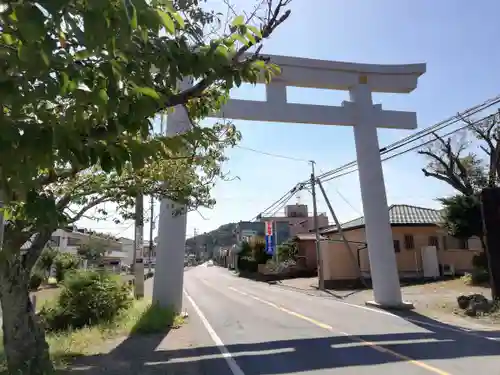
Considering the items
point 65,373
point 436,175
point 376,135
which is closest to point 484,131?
point 436,175

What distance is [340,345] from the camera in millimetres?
9195

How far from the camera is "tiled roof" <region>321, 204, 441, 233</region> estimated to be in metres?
28.6

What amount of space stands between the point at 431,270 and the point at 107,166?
86.8ft

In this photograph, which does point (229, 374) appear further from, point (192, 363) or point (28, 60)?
point (28, 60)

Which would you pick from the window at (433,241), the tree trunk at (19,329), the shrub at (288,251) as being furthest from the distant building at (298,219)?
the tree trunk at (19,329)

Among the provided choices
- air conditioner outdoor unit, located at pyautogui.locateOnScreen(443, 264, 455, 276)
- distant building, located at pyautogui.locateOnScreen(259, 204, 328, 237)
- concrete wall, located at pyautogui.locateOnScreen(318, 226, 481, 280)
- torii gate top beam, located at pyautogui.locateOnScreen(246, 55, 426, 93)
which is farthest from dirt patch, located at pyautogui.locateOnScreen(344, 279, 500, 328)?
distant building, located at pyautogui.locateOnScreen(259, 204, 328, 237)

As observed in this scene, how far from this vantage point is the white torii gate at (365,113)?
14.8m

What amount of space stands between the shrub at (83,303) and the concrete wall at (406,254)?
53.6ft

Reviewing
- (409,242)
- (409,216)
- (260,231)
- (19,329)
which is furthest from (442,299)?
(260,231)

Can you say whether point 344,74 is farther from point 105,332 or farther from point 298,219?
point 298,219

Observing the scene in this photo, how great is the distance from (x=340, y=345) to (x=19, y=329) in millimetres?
6027

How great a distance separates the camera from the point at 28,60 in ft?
6.36

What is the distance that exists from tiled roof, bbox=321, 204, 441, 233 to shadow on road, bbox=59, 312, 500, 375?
60.9 ft

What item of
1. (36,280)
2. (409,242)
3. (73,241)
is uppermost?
(73,241)
